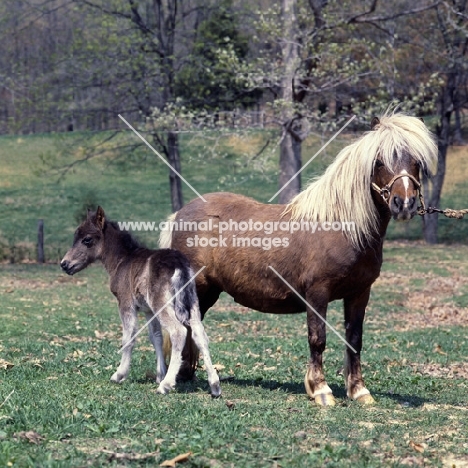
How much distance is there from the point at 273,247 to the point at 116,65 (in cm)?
2111

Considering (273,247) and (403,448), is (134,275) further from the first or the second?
(403,448)

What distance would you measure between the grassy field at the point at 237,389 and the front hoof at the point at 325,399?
14 centimetres

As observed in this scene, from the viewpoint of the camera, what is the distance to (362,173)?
809 centimetres

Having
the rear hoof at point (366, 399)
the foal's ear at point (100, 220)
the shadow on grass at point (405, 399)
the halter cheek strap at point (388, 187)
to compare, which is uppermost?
the halter cheek strap at point (388, 187)

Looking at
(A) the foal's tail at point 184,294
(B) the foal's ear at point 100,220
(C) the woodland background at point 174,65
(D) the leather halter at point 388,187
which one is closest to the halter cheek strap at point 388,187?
(D) the leather halter at point 388,187

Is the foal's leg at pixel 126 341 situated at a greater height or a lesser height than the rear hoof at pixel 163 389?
greater

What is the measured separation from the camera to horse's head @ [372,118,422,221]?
745cm

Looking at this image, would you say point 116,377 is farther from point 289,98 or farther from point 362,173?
point 289,98

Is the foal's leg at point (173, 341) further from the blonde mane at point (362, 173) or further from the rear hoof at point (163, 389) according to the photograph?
the blonde mane at point (362, 173)

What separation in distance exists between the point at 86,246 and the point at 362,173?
337cm

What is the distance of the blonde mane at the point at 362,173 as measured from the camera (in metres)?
7.81

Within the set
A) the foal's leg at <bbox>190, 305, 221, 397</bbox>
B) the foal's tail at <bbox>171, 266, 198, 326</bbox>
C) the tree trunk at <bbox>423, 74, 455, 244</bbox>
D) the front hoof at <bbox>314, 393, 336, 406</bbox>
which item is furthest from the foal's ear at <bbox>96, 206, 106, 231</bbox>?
the tree trunk at <bbox>423, 74, 455, 244</bbox>

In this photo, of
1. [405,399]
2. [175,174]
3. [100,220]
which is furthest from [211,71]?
[405,399]

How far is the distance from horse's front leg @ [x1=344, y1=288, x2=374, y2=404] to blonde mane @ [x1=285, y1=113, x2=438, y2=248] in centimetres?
77
